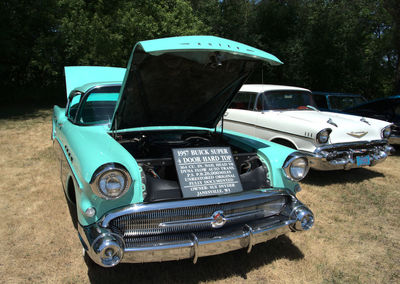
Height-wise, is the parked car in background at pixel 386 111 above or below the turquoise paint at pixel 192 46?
below

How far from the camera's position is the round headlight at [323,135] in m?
4.38

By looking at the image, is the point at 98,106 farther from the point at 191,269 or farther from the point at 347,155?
the point at 347,155

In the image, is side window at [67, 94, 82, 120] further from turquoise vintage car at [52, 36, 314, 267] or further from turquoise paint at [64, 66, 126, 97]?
turquoise paint at [64, 66, 126, 97]

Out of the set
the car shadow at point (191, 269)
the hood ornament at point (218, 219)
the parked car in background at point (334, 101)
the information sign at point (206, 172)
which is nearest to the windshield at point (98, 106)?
the information sign at point (206, 172)

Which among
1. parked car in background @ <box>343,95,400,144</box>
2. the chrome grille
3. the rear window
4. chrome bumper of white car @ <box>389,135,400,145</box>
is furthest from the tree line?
the chrome grille

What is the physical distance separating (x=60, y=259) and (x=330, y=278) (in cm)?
232

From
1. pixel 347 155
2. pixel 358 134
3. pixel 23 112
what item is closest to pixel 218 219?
pixel 347 155

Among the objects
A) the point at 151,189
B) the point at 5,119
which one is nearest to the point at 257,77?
the point at 5,119

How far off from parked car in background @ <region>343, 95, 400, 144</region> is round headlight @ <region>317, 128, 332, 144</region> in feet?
9.82

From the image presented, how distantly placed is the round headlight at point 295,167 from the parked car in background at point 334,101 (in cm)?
551

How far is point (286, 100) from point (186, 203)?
4149 millimetres

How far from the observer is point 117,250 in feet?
6.23

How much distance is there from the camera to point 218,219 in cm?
222

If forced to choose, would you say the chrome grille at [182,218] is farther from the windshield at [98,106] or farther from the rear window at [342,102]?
the rear window at [342,102]
